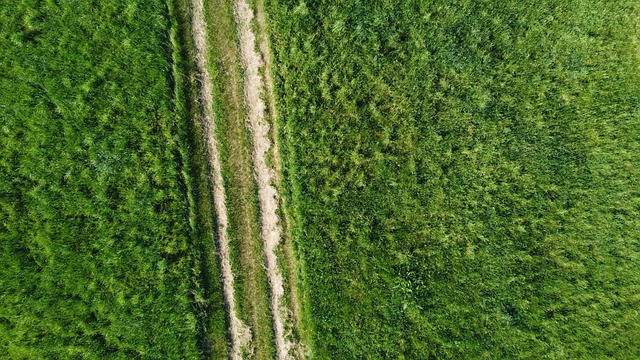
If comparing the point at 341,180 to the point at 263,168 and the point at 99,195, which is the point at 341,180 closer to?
the point at 263,168

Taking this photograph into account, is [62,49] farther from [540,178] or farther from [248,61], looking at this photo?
[540,178]

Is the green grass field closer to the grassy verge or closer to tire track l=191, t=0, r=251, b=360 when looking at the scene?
the grassy verge

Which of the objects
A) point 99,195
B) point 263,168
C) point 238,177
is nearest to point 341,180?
point 263,168

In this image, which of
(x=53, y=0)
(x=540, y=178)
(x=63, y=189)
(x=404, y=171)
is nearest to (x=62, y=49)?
(x=53, y=0)

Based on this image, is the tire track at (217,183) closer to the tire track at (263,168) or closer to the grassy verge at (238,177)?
the grassy verge at (238,177)

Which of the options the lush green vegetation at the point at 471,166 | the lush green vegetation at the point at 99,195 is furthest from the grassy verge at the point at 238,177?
the lush green vegetation at the point at 471,166

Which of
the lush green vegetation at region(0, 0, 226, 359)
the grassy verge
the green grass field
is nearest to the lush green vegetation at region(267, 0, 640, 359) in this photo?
the green grass field

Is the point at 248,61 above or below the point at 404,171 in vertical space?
above
